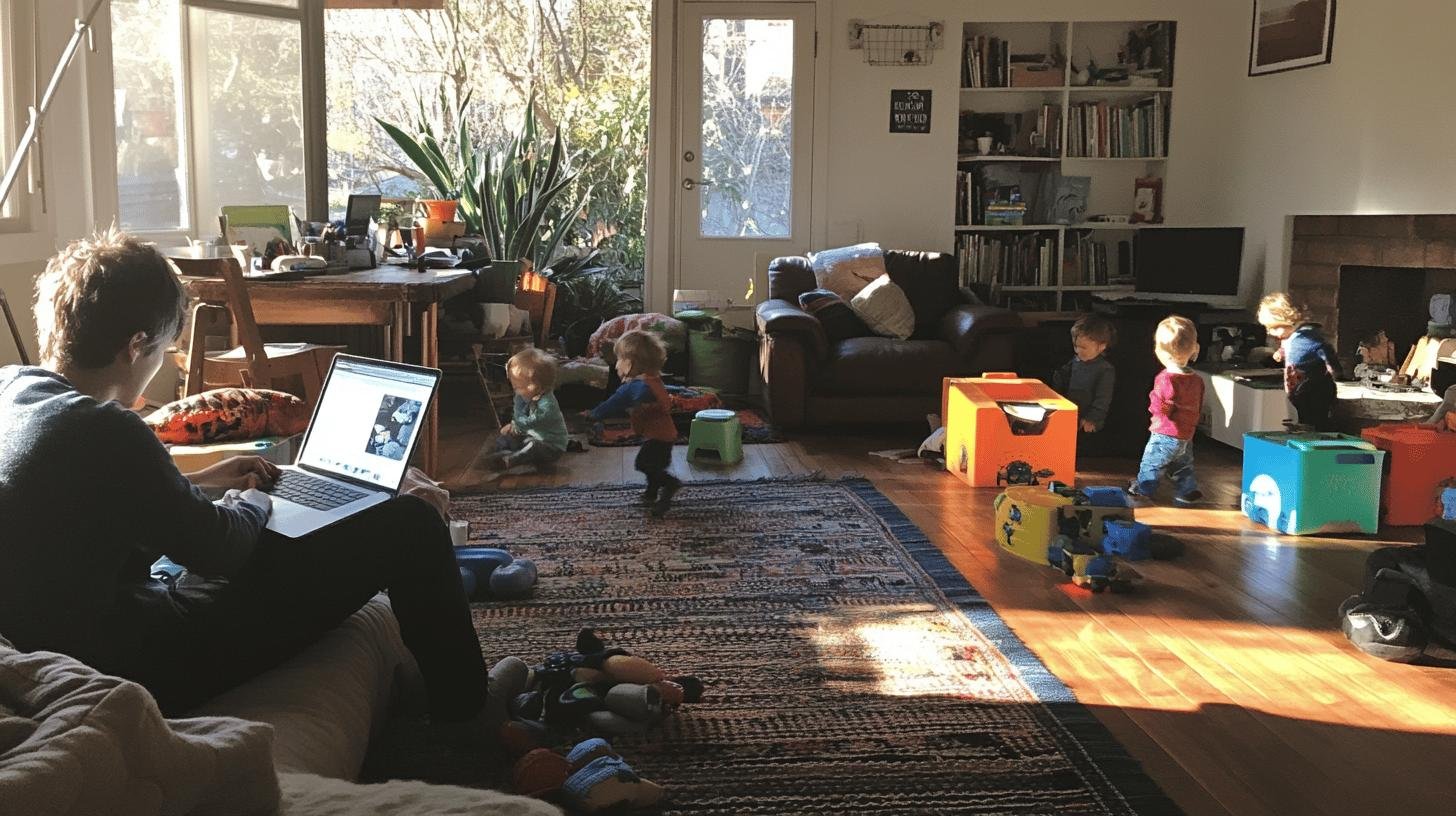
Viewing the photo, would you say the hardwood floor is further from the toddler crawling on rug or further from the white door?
the white door

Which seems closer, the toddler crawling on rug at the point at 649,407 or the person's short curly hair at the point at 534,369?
the toddler crawling on rug at the point at 649,407

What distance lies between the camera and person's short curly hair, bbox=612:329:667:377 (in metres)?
4.64

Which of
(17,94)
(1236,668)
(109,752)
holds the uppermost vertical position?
(17,94)

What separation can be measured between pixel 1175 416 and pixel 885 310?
75.9 inches

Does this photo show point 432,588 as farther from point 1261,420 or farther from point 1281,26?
point 1281,26

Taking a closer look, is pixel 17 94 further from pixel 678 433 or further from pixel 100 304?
pixel 100 304

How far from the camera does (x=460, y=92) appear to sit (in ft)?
31.8

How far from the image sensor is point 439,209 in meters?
6.49

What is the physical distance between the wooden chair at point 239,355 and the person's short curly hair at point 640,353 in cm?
104

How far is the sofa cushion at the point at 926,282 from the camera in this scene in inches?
266

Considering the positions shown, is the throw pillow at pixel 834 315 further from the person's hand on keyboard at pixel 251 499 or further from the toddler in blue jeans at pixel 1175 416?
the person's hand on keyboard at pixel 251 499

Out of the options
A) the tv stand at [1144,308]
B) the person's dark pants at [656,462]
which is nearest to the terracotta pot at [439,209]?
the person's dark pants at [656,462]

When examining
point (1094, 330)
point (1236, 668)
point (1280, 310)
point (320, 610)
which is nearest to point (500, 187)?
point (1094, 330)

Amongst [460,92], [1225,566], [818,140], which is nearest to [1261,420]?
[1225,566]
